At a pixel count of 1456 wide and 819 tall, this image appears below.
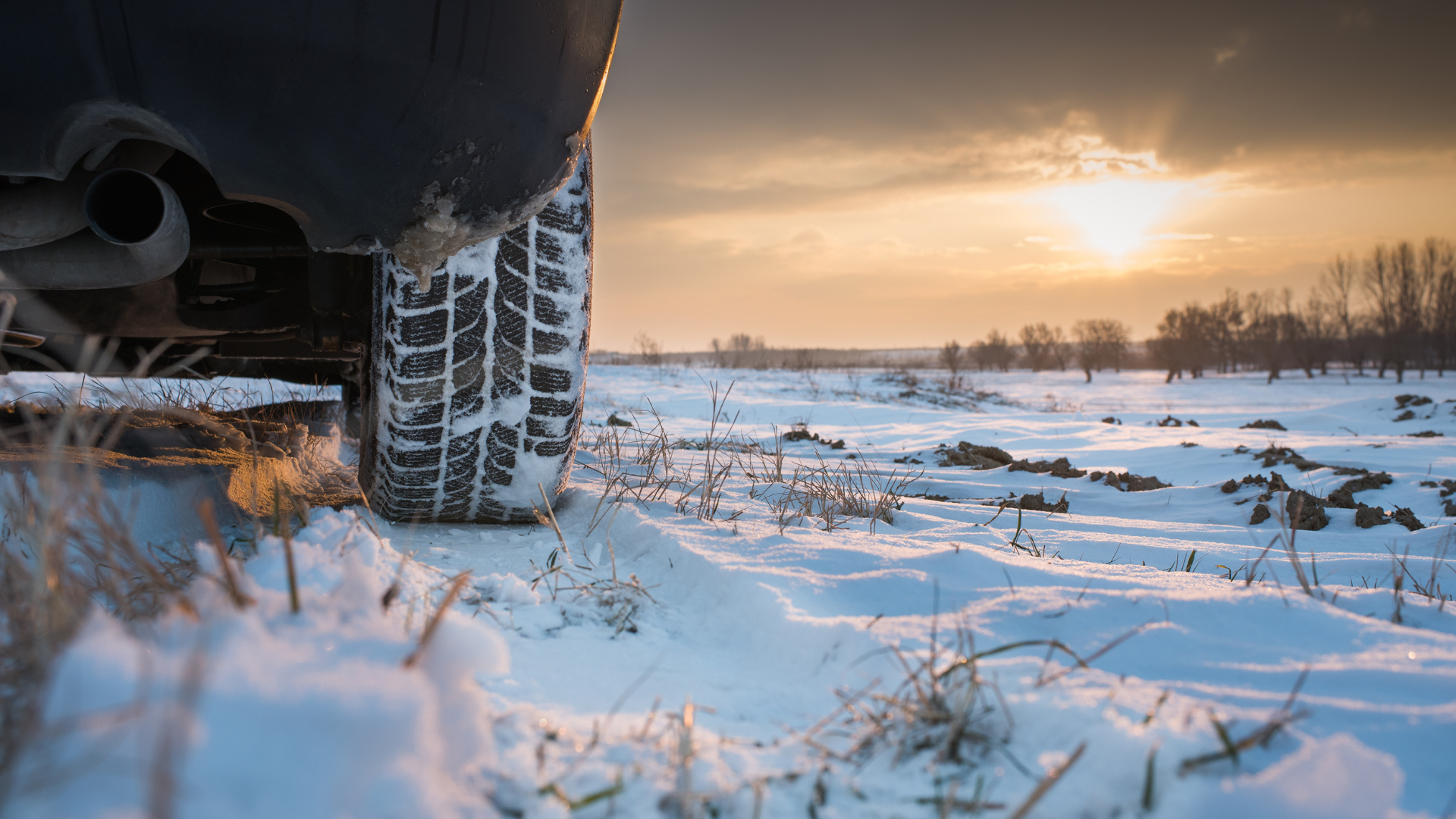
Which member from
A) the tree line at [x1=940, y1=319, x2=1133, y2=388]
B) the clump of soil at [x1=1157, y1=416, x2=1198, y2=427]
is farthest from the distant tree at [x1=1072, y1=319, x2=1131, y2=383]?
the clump of soil at [x1=1157, y1=416, x2=1198, y2=427]

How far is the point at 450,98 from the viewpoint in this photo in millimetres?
1222

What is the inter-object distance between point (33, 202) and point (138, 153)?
0.83 feet

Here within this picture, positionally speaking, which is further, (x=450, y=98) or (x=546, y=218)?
(x=546, y=218)

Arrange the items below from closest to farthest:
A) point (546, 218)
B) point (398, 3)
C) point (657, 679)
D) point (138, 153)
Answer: point (657, 679)
point (398, 3)
point (138, 153)
point (546, 218)

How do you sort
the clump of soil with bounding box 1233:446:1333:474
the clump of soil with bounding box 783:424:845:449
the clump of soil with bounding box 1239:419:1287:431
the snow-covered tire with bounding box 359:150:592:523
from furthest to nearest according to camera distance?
1. the clump of soil with bounding box 1239:419:1287:431
2. the clump of soil with bounding box 783:424:845:449
3. the clump of soil with bounding box 1233:446:1333:474
4. the snow-covered tire with bounding box 359:150:592:523

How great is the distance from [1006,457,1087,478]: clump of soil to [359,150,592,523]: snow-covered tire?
9.49ft

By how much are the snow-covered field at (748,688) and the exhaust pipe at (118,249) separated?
0.80 m

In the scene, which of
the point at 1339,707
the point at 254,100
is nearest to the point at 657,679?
the point at 1339,707

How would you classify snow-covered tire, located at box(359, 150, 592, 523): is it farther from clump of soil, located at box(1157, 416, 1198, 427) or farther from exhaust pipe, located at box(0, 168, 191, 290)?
clump of soil, located at box(1157, 416, 1198, 427)

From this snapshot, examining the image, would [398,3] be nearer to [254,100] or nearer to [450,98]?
[450,98]

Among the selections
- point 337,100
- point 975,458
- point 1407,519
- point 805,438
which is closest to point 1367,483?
point 1407,519

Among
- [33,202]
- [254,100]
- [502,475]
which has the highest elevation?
[254,100]

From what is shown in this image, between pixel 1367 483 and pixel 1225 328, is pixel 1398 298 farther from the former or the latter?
pixel 1367 483

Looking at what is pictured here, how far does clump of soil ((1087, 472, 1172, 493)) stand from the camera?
11.3 ft
